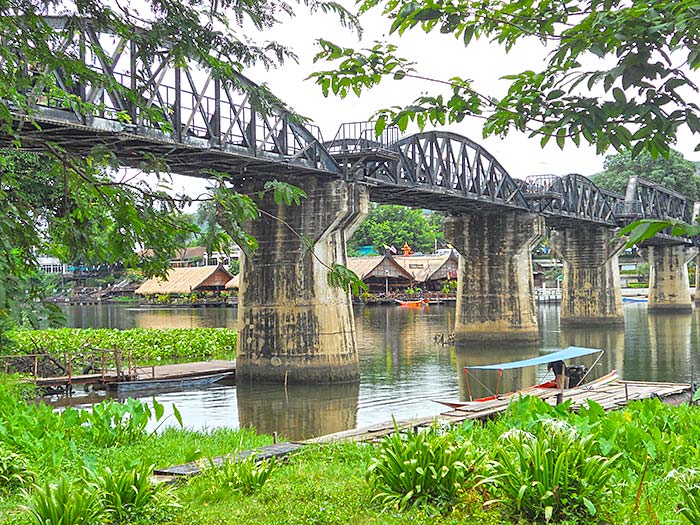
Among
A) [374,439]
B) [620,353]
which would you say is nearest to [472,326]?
[620,353]

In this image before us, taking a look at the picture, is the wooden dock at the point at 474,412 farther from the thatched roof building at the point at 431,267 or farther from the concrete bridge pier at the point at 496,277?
the thatched roof building at the point at 431,267

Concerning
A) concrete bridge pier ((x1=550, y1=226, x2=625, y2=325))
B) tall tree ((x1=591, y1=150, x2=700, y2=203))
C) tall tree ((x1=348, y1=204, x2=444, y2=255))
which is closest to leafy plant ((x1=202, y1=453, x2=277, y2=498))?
concrete bridge pier ((x1=550, y1=226, x2=625, y2=325))

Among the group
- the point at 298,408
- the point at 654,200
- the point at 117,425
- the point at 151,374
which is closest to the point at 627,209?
the point at 654,200

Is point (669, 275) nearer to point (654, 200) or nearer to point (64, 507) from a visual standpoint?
point (654, 200)

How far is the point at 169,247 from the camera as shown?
902 centimetres

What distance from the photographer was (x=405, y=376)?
3994cm

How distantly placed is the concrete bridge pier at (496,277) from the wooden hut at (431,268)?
168ft

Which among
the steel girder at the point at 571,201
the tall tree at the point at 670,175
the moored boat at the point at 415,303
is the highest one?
the tall tree at the point at 670,175

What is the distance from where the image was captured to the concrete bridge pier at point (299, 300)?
117 feet

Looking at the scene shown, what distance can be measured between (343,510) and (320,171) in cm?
2770

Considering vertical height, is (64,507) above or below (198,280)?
below

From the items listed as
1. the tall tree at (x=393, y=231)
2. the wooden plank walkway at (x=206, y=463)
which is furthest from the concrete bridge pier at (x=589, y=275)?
the wooden plank walkway at (x=206, y=463)

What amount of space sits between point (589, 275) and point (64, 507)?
73.6m

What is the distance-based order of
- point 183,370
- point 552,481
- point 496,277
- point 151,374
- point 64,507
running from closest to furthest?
point 64,507 < point 552,481 < point 151,374 < point 183,370 < point 496,277
